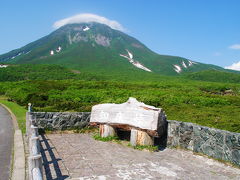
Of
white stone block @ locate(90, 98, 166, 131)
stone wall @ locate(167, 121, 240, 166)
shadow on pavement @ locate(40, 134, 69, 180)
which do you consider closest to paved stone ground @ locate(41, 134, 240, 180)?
shadow on pavement @ locate(40, 134, 69, 180)

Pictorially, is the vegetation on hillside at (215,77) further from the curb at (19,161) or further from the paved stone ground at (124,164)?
the curb at (19,161)

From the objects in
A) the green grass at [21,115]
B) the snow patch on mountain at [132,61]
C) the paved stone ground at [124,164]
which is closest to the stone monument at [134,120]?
the paved stone ground at [124,164]

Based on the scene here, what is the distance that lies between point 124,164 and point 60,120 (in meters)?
5.84

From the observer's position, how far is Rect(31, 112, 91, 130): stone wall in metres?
12.5

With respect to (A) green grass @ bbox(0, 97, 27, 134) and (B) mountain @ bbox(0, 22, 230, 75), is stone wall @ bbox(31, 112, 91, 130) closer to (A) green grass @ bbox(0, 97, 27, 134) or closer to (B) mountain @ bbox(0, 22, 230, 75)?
(A) green grass @ bbox(0, 97, 27, 134)

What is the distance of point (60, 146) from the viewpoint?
9.77m

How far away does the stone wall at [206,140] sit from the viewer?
25.5ft

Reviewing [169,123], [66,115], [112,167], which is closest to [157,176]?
[112,167]

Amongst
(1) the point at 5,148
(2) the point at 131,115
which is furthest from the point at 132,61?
(1) the point at 5,148

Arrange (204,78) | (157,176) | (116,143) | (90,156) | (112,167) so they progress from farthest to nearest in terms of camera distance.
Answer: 1. (204,78)
2. (116,143)
3. (90,156)
4. (112,167)
5. (157,176)

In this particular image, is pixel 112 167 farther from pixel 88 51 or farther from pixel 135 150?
pixel 88 51

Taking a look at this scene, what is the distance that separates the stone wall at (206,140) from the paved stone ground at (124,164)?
287 mm

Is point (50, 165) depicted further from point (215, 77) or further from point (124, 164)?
point (215, 77)

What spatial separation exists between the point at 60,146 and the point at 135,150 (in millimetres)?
2882
